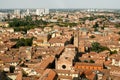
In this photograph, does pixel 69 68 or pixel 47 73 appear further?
pixel 69 68

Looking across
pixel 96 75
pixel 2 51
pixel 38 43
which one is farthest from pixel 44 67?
pixel 38 43

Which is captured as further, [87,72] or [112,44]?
[112,44]

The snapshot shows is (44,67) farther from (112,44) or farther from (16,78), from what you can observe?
(112,44)

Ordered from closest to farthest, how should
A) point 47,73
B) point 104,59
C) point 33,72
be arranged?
point 47,73
point 33,72
point 104,59

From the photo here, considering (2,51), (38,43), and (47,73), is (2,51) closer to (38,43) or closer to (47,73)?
(38,43)

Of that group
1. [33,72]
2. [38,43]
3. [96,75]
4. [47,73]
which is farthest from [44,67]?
[38,43]

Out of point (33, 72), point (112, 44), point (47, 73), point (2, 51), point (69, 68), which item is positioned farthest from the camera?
point (112, 44)

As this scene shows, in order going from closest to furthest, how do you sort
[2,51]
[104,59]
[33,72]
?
[33,72]
[104,59]
[2,51]

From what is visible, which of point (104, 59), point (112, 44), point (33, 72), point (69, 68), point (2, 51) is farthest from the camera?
point (112, 44)
